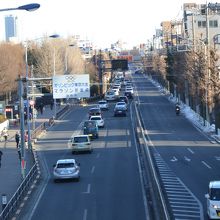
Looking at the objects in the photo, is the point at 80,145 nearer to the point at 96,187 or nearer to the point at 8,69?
the point at 96,187

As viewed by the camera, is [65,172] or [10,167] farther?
[10,167]

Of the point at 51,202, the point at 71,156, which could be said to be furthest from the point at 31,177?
the point at 71,156

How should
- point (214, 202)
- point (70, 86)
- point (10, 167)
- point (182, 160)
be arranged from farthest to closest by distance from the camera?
point (70, 86) → point (182, 160) → point (10, 167) → point (214, 202)

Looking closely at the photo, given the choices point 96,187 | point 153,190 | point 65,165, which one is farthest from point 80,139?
point 153,190

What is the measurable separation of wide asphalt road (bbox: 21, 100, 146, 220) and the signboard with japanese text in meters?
4.70

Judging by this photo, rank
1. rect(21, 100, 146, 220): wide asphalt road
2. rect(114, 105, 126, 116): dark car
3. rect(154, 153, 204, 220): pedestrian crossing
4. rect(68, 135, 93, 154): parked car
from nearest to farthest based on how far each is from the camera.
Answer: rect(154, 153, 204, 220): pedestrian crossing
rect(21, 100, 146, 220): wide asphalt road
rect(68, 135, 93, 154): parked car
rect(114, 105, 126, 116): dark car

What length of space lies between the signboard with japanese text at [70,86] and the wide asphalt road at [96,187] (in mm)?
4700

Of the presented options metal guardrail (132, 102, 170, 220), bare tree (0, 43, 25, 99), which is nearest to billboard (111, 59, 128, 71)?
bare tree (0, 43, 25, 99)

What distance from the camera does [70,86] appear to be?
147 ft

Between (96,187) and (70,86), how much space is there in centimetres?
1383

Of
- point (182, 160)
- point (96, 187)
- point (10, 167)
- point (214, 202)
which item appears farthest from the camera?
point (182, 160)

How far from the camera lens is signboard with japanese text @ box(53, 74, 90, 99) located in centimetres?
4444

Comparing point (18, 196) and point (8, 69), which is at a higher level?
point (8, 69)

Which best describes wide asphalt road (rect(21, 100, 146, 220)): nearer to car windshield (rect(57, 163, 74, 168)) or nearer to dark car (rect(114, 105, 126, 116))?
car windshield (rect(57, 163, 74, 168))
